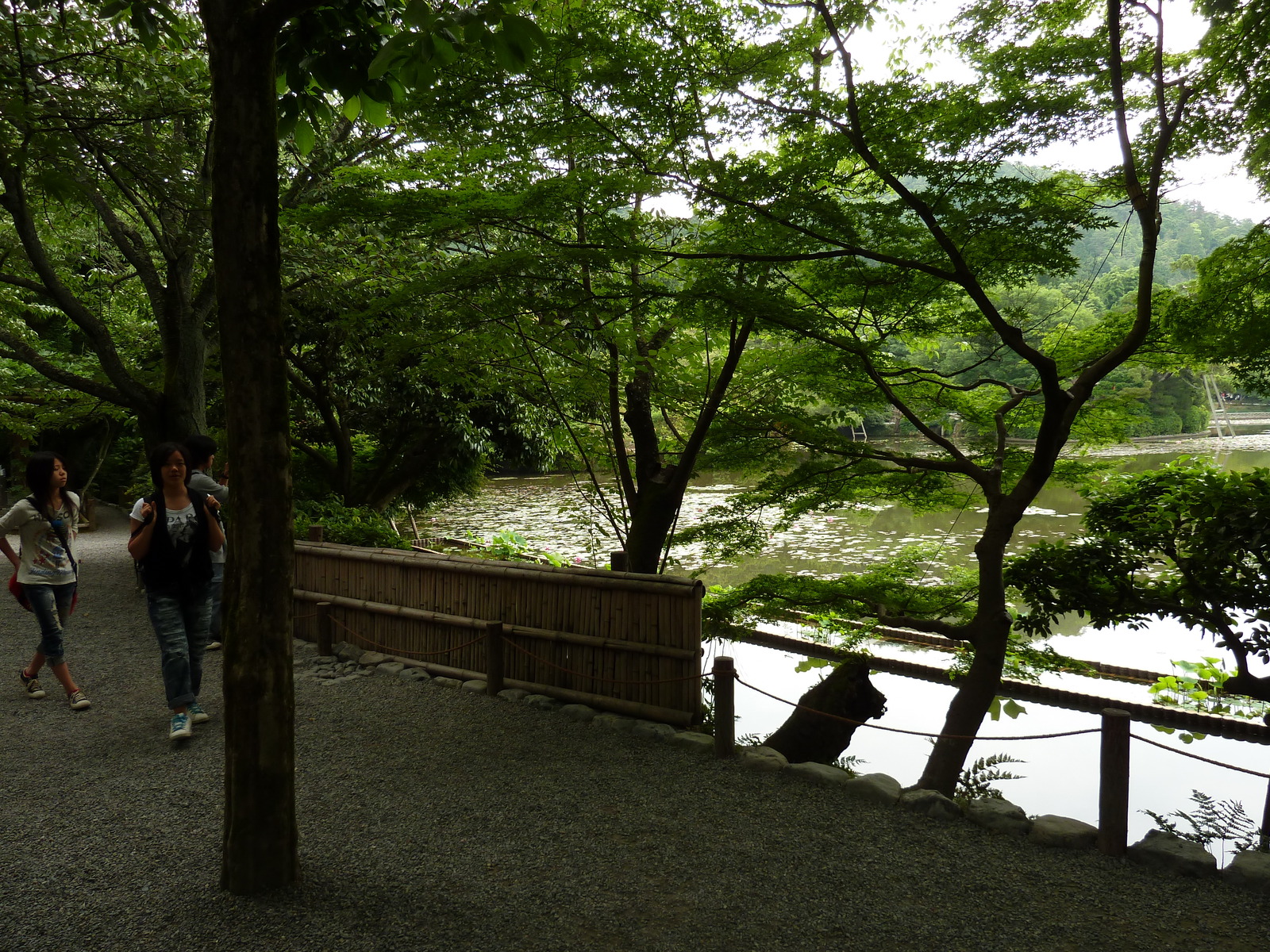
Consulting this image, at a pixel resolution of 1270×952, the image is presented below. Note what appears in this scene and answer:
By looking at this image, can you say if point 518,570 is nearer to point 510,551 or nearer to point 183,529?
point 183,529

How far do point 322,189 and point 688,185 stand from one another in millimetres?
5374

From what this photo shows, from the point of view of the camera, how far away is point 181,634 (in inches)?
193

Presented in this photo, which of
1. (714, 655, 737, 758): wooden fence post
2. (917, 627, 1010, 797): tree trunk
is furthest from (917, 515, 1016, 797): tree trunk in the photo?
(714, 655, 737, 758): wooden fence post

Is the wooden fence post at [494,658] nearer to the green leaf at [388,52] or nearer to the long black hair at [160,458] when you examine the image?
the long black hair at [160,458]

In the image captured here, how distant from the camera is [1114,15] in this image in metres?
4.48

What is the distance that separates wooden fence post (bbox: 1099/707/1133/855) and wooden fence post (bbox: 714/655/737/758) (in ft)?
6.40

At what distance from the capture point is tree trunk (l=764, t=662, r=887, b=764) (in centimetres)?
697

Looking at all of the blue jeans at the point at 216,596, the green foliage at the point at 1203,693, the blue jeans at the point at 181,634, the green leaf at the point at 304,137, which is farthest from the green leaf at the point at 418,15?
the green foliage at the point at 1203,693

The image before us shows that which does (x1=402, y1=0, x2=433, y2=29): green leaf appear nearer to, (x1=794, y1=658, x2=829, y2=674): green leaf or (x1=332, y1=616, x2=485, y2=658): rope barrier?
(x1=332, y1=616, x2=485, y2=658): rope barrier

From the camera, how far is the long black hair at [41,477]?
5.14 m

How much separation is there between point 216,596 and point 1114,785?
640 cm

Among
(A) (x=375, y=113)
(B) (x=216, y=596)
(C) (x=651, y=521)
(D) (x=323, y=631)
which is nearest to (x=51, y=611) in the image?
(B) (x=216, y=596)

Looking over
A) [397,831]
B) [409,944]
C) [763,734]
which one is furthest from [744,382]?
[409,944]

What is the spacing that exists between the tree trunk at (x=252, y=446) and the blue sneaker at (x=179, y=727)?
2108 mm
